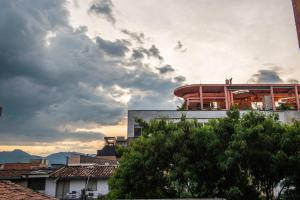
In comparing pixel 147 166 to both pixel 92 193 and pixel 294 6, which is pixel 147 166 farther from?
pixel 92 193

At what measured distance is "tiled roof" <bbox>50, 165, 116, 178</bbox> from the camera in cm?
2992

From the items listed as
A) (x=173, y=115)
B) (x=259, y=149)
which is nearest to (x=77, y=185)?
(x=173, y=115)

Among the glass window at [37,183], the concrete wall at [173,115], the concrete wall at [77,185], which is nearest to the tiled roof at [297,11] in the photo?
the concrete wall at [173,115]

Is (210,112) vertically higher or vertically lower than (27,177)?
higher

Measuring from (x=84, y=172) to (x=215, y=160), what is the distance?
2044 cm

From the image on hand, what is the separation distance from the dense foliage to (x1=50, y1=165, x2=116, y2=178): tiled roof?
16.3 metres

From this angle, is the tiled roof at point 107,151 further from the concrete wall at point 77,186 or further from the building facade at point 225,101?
the concrete wall at point 77,186

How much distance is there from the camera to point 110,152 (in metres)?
50.4

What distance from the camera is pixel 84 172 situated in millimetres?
30766

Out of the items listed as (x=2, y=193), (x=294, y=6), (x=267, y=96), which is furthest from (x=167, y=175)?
(x=267, y=96)

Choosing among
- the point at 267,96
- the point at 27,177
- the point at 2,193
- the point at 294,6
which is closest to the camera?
the point at 2,193

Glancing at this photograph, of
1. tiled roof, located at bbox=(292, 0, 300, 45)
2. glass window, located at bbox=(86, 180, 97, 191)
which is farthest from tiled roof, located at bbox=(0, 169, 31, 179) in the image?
tiled roof, located at bbox=(292, 0, 300, 45)

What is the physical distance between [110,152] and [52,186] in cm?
2102

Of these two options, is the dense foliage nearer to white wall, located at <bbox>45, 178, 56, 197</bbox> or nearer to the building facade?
the building facade
